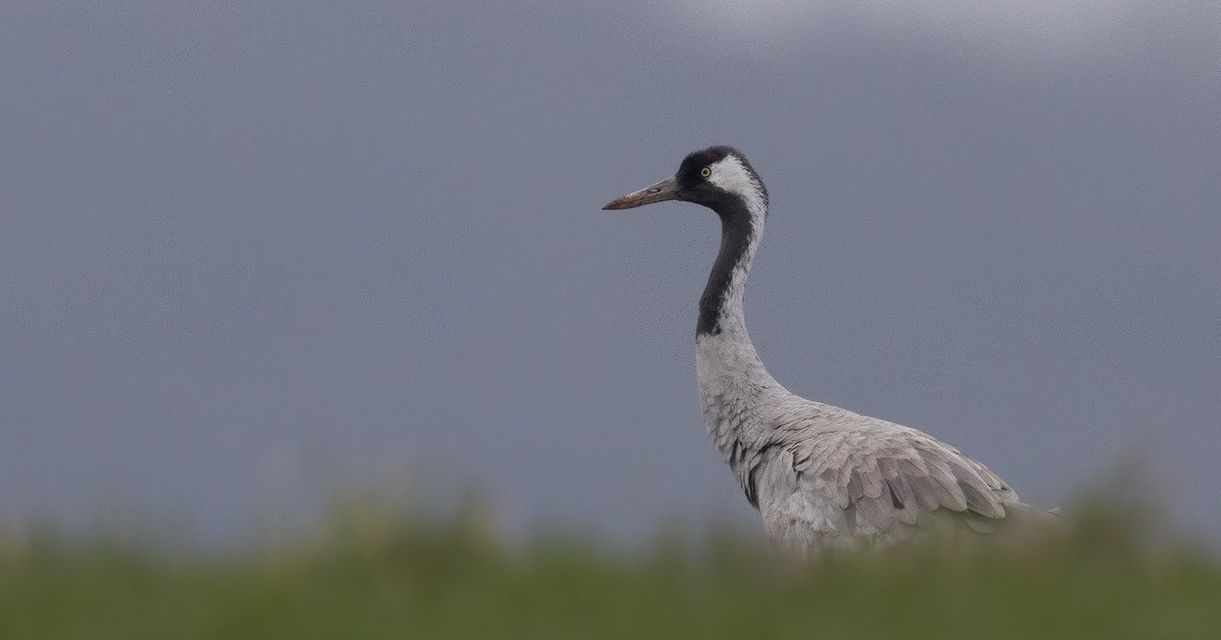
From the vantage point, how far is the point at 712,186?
39.9 ft

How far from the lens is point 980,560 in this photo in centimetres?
534

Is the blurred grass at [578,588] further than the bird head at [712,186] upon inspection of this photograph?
No

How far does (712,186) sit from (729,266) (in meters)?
0.87

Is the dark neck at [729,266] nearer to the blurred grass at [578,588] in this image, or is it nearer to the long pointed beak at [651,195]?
the long pointed beak at [651,195]

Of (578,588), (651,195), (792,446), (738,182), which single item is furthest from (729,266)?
(578,588)

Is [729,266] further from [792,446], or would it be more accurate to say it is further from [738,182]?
[792,446]

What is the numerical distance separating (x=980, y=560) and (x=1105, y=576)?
46 centimetres

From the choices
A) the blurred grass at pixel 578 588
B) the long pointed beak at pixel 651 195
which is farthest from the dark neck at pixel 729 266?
the blurred grass at pixel 578 588

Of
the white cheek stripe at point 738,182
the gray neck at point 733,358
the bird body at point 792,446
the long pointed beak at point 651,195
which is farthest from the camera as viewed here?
the long pointed beak at point 651,195

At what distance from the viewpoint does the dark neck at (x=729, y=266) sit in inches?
453

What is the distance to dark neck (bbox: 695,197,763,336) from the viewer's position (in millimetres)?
11508

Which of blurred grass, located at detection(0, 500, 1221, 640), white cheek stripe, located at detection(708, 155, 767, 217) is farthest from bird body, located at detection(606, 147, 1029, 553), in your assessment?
blurred grass, located at detection(0, 500, 1221, 640)

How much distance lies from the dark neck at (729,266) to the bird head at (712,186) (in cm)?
6

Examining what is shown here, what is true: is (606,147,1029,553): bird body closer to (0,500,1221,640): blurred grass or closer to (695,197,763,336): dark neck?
(695,197,763,336): dark neck
